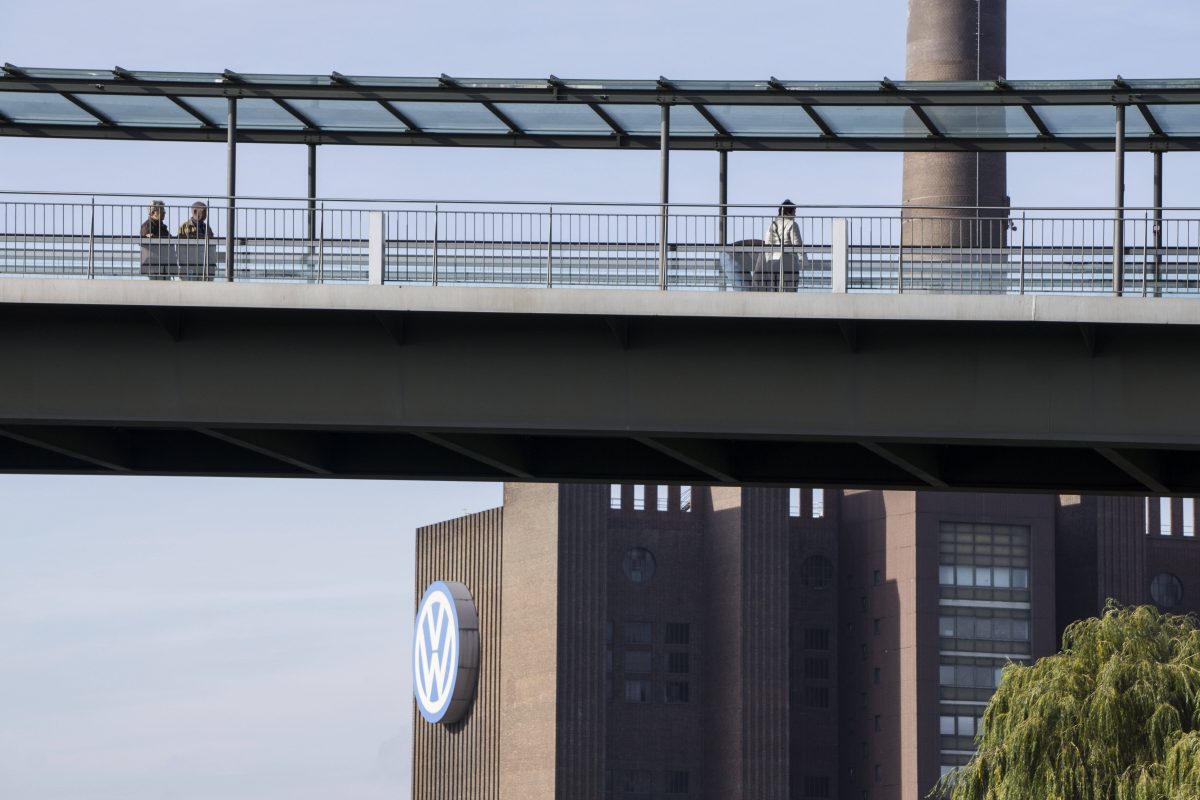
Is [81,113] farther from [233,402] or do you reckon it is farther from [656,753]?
[656,753]

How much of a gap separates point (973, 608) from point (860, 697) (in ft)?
21.1

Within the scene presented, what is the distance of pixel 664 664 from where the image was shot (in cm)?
8781

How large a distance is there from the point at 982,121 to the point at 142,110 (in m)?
11.9

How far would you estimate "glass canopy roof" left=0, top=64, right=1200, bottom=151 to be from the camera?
27766mm

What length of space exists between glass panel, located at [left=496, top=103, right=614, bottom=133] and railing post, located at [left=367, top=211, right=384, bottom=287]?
4.81 metres

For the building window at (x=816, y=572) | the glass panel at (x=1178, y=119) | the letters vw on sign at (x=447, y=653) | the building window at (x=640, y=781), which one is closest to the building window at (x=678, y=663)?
the building window at (x=640, y=781)

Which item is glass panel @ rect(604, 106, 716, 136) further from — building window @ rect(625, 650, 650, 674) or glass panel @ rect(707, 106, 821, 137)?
building window @ rect(625, 650, 650, 674)

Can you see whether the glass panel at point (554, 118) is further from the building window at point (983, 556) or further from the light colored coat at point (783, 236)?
the building window at point (983, 556)

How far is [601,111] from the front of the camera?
2973cm

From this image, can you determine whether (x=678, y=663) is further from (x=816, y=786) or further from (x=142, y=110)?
(x=142, y=110)

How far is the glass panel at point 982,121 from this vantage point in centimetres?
2980

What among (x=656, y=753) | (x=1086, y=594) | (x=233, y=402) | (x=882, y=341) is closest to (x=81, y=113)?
(x=233, y=402)

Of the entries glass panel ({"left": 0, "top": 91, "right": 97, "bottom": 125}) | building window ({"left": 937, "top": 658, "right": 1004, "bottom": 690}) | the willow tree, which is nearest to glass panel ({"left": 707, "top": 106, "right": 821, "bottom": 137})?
glass panel ({"left": 0, "top": 91, "right": 97, "bottom": 125})

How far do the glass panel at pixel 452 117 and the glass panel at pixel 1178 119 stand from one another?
9050 millimetres
